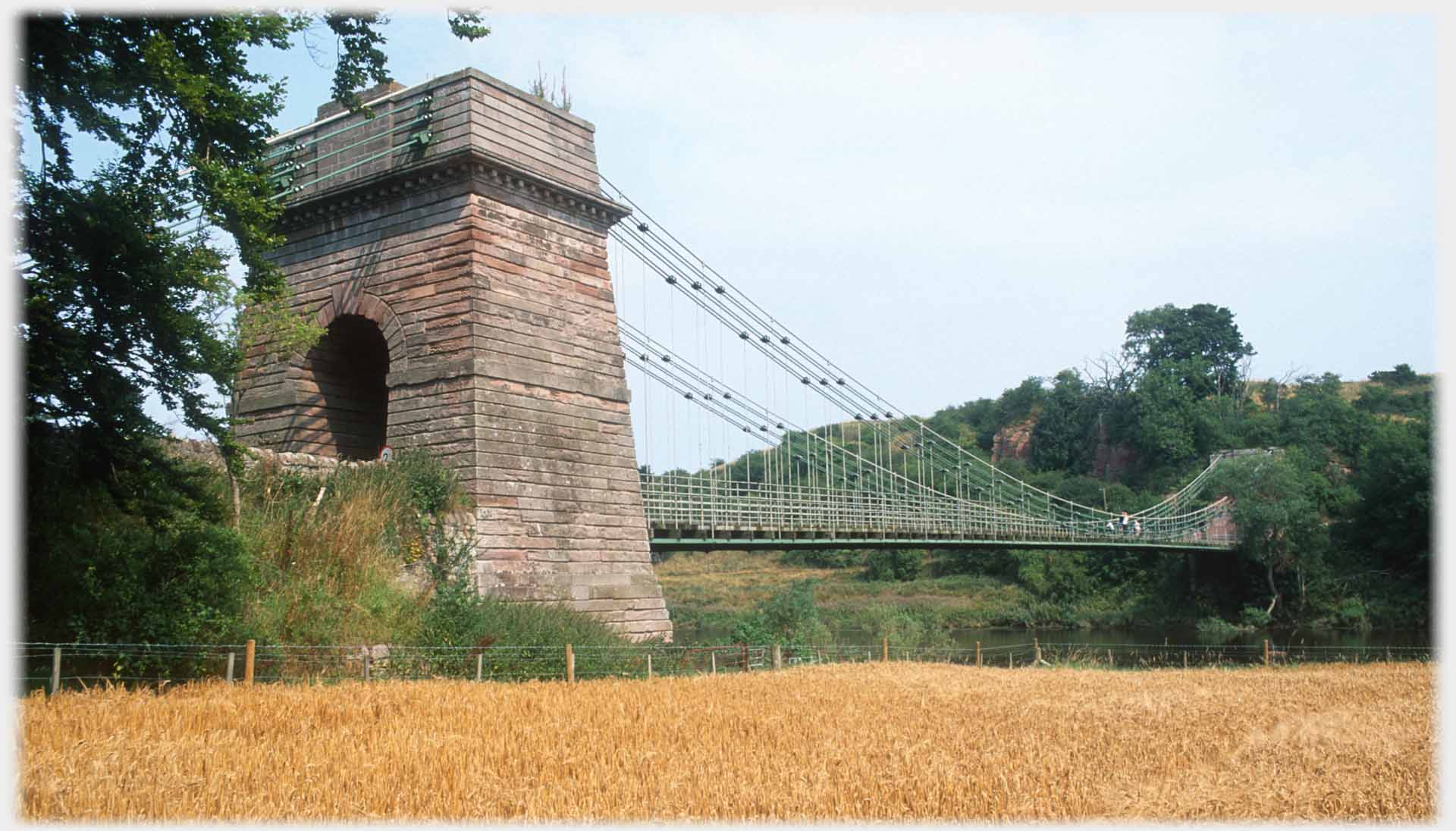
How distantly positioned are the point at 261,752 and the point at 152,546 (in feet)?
17.8

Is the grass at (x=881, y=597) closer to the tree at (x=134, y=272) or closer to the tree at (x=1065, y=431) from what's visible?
the tree at (x=1065, y=431)

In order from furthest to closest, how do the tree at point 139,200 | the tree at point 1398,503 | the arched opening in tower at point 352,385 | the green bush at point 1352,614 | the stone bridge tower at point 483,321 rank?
the green bush at point 1352,614 < the tree at point 1398,503 < the arched opening in tower at point 352,385 < the stone bridge tower at point 483,321 < the tree at point 139,200

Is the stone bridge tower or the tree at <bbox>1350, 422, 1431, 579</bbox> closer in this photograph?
the stone bridge tower

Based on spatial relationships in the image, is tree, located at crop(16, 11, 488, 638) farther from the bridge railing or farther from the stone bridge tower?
the bridge railing

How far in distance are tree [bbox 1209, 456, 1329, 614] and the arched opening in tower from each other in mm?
33129

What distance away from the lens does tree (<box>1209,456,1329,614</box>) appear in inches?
1591

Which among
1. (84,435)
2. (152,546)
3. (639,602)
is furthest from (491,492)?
(84,435)

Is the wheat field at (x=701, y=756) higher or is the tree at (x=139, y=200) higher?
the tree at (x=139, y=200)

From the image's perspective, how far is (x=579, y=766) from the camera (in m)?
6.81

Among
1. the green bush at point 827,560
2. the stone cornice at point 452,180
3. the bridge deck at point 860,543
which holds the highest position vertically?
the stone cornice at point 452,180

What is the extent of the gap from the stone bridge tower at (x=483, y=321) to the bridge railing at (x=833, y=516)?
6.71ft

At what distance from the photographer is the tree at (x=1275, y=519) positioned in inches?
1591

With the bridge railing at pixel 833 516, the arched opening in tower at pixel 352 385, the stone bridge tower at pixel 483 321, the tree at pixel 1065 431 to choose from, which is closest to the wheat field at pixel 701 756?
the stone bridge tower at pixel 483 321

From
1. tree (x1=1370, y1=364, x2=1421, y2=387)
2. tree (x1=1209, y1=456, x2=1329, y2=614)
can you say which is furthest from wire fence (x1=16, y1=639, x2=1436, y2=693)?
tree (x1=1370, y1=364, x2=1421, y2=387)
